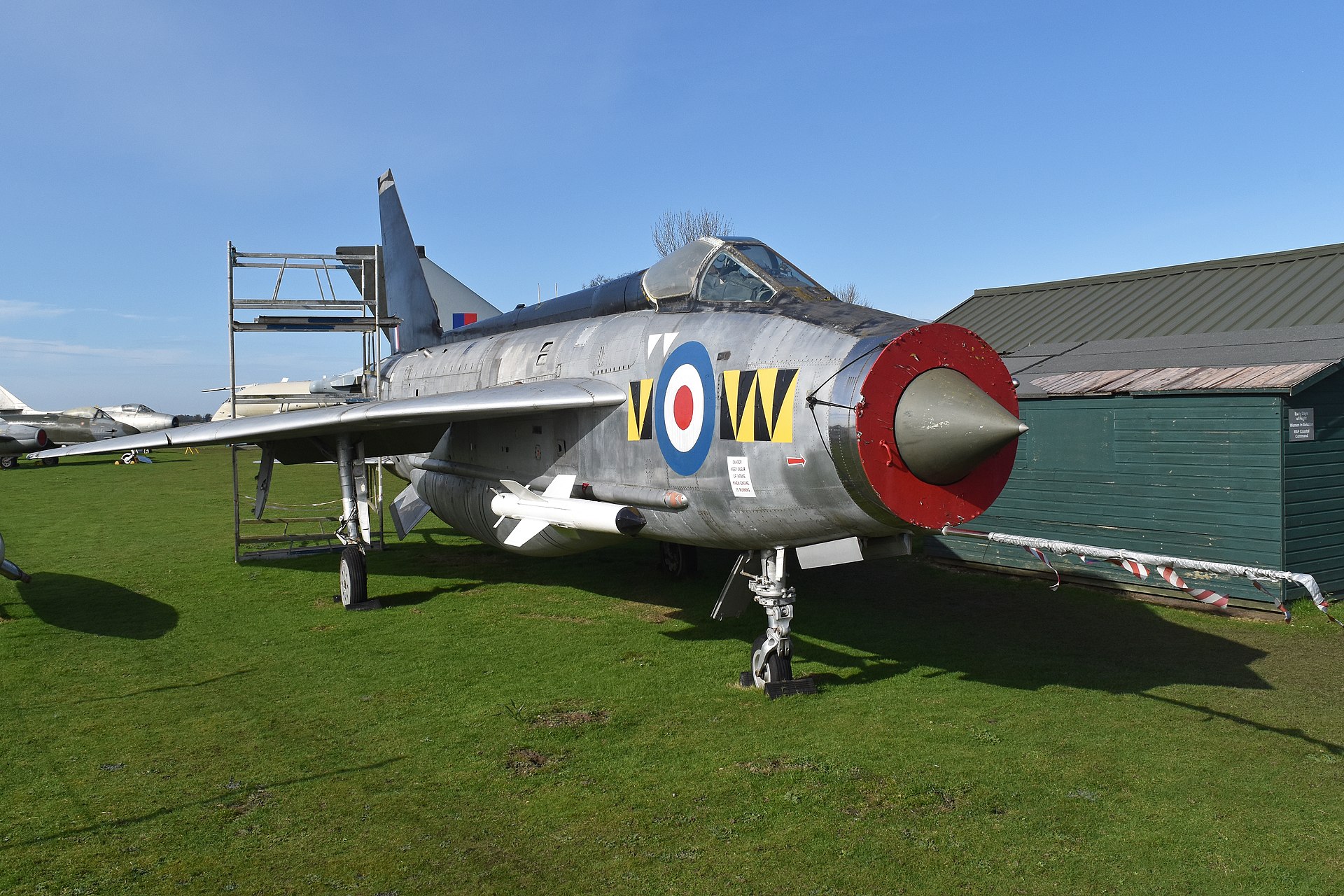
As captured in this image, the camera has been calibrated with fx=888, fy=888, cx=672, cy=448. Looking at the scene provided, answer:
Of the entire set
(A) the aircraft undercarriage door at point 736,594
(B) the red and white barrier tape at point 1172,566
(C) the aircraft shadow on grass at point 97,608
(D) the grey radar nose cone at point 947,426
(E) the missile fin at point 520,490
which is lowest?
(C) the aircraft shadow on grass at point 97,608

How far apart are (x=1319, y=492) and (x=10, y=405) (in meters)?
59.1

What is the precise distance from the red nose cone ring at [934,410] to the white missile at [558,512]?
2.81 meters

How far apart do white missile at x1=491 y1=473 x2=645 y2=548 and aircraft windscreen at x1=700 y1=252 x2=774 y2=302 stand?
2.20 metres

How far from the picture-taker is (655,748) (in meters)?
6.69

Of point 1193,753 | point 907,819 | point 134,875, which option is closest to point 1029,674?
point 1193,753

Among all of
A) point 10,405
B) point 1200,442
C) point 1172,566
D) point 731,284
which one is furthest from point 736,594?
point 10,405

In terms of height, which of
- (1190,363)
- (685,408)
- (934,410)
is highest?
(1190,363)

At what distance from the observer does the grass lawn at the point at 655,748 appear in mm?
4938

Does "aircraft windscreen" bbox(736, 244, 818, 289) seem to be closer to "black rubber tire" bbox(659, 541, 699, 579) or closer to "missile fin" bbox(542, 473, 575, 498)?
"missile fin" bbox(542, 473, 575, 498)

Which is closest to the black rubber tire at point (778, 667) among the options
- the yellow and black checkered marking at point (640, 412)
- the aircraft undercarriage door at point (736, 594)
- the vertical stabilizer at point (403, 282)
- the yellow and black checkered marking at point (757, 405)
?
the aircraft undercarriage door at point (736, 594)

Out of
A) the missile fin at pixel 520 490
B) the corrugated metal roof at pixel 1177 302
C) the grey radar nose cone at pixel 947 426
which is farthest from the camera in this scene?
the corrugated metal roof at pixel 1177 302

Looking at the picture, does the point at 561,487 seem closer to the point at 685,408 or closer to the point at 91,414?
the point at 685,408

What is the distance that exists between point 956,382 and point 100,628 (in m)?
10.1

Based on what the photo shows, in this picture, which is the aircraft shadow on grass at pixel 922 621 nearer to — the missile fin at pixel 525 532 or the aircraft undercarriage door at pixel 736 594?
the aircraft undercarriage door at pixel 736 594
